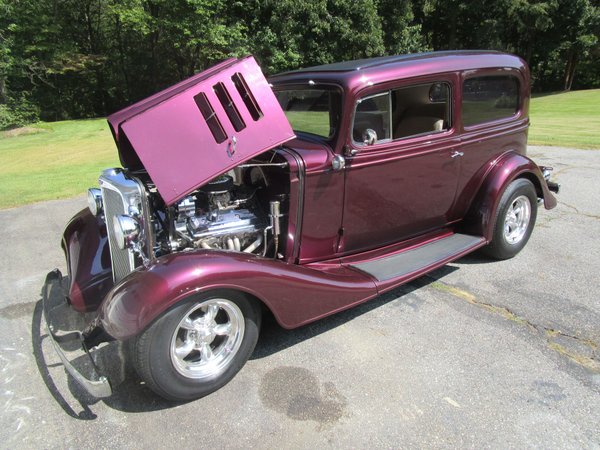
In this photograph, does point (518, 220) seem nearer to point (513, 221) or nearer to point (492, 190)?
point (513, 221)

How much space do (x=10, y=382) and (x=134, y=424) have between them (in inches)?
40.2

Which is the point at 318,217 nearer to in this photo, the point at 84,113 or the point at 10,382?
the point at 10,382

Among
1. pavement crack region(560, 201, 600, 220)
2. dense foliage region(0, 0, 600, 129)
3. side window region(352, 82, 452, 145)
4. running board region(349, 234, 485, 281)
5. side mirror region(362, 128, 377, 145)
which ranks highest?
dense foliage region(0, 0, 600, 129)

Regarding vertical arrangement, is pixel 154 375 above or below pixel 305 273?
below

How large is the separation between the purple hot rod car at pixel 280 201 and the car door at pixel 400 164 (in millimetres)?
13

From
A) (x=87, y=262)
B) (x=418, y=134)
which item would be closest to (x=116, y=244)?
(x=87, y=262)

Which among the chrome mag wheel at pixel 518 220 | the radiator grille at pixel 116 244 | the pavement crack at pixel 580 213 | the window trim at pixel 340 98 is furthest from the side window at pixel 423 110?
the pavement crack at pixel 580 213

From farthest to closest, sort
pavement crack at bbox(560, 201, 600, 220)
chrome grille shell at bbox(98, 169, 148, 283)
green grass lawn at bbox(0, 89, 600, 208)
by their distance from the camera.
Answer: green grass lawn at bbox(0, 89, 600, 208) < pavement crack at bbox(560, 201, 600, 220) < chrome grille shell at bbox(98, 169, 148, 283)

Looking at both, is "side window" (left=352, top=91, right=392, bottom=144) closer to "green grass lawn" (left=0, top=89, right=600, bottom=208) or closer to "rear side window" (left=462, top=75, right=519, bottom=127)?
"green grass lawn" (left=0, top=89, right=600, bottom=208)

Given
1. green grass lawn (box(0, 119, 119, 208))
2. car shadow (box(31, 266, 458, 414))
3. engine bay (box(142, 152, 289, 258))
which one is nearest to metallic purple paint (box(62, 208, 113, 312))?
car shadow (box(31, 266, 458, 414))

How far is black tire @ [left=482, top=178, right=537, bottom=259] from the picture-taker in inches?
160

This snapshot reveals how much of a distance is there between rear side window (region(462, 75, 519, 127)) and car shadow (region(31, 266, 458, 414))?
5.57 ft

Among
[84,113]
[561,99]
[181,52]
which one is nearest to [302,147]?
[181,52]

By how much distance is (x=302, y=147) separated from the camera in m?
3.24
